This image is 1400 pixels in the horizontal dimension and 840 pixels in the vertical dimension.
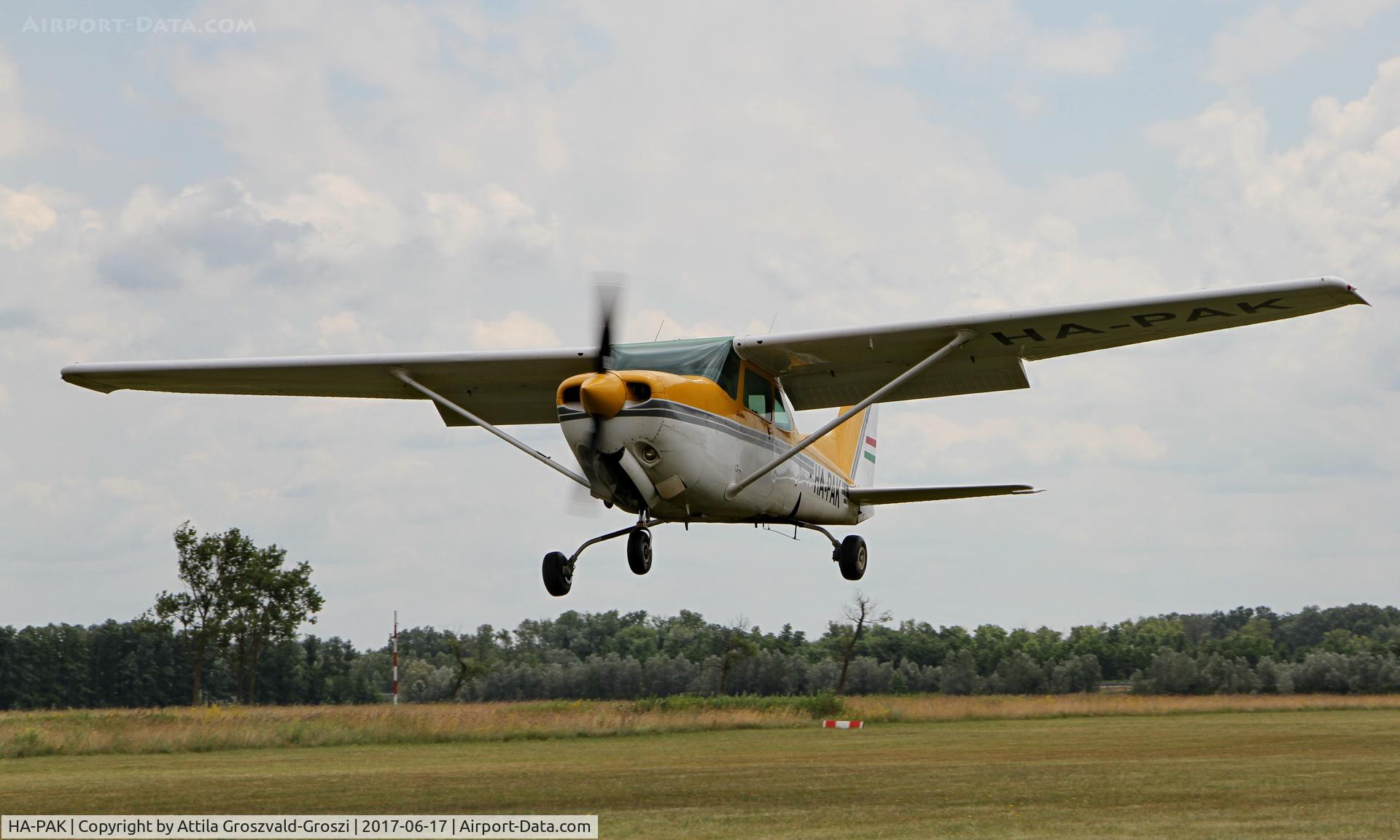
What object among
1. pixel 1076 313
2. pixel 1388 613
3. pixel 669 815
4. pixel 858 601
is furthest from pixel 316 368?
pixel 1388 613

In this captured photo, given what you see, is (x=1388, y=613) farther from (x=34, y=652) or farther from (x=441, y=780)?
(x=441, y=780)

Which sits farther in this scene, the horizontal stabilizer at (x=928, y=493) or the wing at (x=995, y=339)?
the horizontal stabilizer at (x=928, y=493)

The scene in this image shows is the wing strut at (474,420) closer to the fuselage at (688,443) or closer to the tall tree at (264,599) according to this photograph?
the fuselage at (688,443)

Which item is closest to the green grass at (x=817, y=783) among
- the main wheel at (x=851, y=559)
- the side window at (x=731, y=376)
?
the main wheel at (x=851, y=559)

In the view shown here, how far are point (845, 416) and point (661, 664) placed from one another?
60.3 meters

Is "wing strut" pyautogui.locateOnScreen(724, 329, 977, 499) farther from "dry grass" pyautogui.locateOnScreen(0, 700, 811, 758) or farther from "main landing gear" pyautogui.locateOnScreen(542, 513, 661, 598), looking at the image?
"dry grass" pyautogui.locateOnScreen(0, 700, 811, 758)


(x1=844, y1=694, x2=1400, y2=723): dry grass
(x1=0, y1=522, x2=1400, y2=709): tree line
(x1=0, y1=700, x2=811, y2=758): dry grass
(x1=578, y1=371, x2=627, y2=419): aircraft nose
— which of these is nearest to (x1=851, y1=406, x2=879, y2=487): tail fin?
(x1=578, y1=371, x2=627, y2=419): aircraft nose

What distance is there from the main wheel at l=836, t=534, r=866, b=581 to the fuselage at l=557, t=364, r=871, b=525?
1756mm

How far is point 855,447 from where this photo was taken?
2203 cm

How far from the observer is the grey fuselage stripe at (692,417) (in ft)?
44.2

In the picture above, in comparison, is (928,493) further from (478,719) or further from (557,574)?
(478,719)

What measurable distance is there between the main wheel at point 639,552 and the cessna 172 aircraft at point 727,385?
0.06ft

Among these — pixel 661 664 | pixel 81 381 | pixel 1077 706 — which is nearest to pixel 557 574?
pixel 81 381

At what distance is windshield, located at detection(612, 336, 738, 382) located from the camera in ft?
47.6
